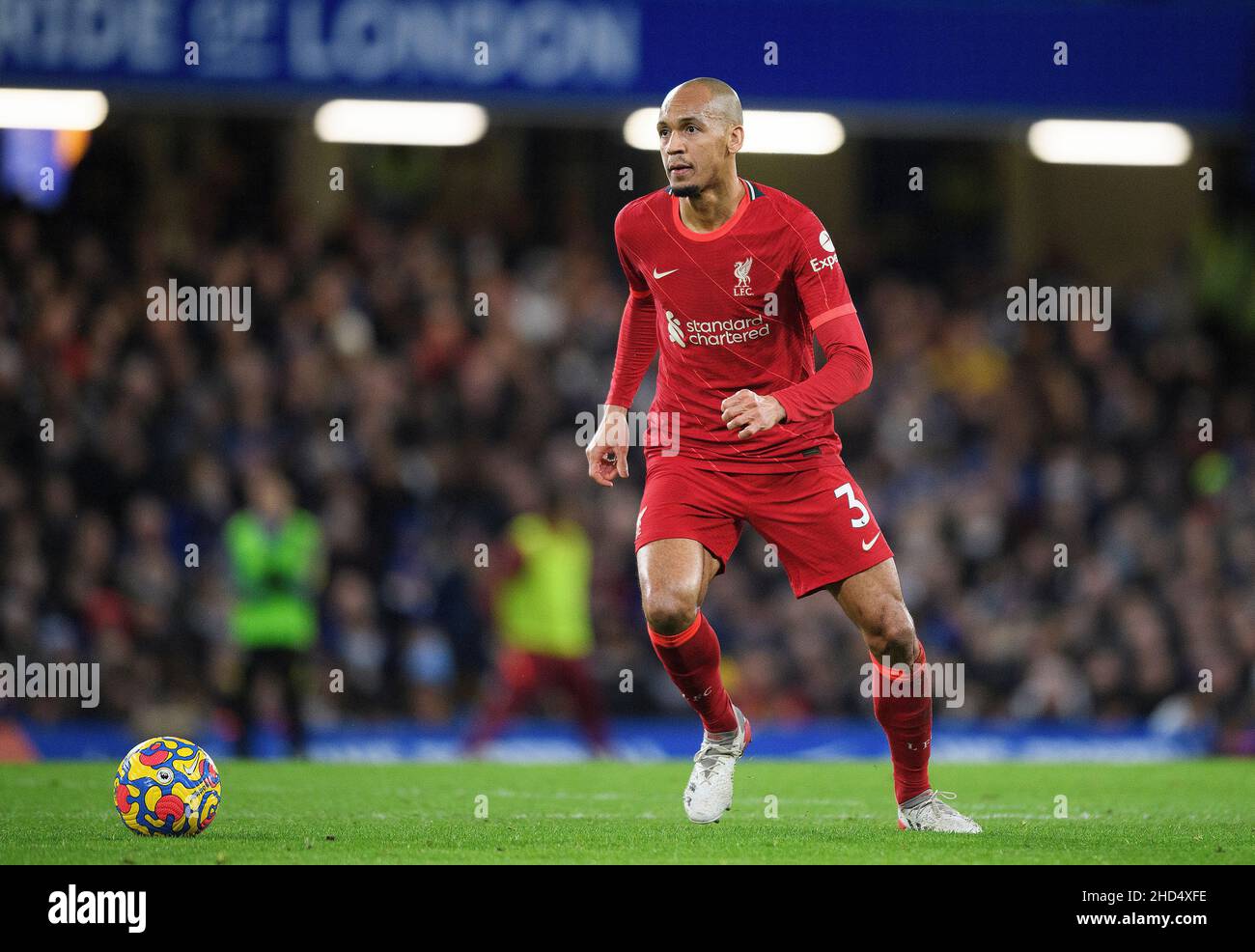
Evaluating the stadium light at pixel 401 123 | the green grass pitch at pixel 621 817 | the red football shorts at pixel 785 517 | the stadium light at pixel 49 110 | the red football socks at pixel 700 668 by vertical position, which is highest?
the stadium light at pixel 401 123

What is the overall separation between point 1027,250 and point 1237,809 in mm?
11737

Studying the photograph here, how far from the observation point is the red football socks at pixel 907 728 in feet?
20.4

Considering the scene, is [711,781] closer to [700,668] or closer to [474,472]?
[700,668]

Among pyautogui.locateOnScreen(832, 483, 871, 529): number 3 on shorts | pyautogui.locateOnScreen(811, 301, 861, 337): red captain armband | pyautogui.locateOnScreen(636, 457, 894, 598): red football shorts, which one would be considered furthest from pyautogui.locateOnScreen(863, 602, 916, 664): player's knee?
pyautogui.locateOnScreen(811, 301, 861, 337): red captain armband

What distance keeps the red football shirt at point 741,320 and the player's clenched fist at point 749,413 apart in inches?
13.6

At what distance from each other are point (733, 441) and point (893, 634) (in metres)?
0.89

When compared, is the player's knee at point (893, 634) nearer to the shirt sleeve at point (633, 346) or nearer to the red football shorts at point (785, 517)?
the red football shorts at point (785, 517)

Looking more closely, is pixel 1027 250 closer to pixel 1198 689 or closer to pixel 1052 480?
pixel 1052 480

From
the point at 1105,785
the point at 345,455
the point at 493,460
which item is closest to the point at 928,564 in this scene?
the point at 493,460

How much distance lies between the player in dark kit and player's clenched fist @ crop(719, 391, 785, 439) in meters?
0.24

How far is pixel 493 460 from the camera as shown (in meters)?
14.4

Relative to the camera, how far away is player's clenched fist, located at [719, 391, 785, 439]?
569 cm

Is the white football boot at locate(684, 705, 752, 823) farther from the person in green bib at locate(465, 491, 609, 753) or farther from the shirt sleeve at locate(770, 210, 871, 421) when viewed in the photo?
the person in green bib at locate(465, 491, 609, 753)

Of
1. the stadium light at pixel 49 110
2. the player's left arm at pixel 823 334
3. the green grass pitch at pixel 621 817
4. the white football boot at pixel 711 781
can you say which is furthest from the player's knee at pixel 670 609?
the stadium light at pixel 49 110
